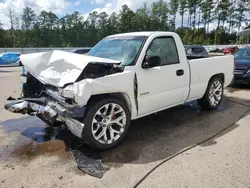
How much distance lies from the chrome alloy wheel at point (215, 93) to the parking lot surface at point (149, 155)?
57cm

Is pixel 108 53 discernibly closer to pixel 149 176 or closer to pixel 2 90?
pixel 149 176

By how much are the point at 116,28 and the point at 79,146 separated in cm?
6645

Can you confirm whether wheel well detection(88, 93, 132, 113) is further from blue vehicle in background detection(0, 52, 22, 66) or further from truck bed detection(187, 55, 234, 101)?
blue vehicle in background detection(0, 52, 22, 66)

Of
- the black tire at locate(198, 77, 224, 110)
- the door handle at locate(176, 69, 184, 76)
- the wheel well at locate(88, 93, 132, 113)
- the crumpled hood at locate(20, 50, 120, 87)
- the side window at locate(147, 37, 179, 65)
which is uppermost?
the side window at locate(147, 37, 179, 65)

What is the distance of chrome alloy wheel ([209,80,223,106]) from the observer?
5.68 meters

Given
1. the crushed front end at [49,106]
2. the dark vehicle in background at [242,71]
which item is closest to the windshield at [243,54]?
the dark vehicle in background at [242,71]

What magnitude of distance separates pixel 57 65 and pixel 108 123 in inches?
49.6

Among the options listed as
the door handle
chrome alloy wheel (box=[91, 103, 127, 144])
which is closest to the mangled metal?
chrome alloy wheel (box=[91, 103, 127, 144])

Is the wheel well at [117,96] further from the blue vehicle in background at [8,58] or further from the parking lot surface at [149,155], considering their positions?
the blue vehicle in background at [8,58]

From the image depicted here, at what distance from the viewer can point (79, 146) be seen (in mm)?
3805

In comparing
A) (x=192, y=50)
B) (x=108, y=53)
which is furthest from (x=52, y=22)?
(x=108, y=53)

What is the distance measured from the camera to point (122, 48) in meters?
4.32

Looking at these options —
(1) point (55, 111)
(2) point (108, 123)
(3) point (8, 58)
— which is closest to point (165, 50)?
(2) point (108, 123)

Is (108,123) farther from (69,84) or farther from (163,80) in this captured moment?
(163,80)
